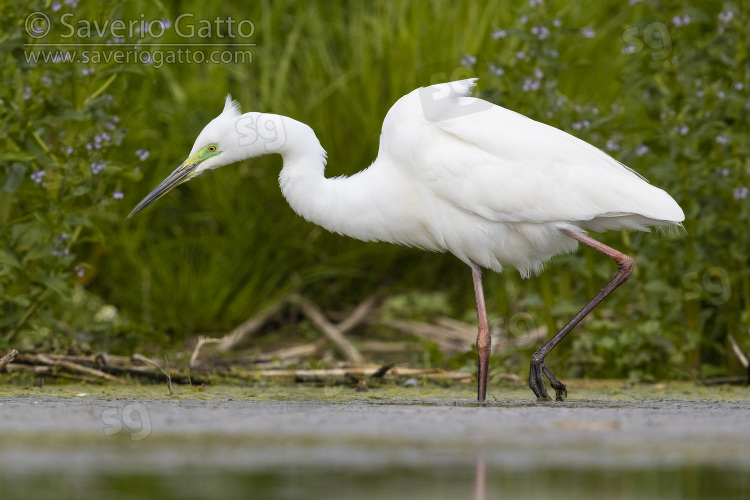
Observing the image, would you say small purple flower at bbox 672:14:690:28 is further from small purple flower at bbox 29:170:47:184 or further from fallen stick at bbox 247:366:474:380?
small purple flower at bbox 29:170:47:184

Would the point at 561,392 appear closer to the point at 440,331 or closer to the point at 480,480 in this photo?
the point at 480,480

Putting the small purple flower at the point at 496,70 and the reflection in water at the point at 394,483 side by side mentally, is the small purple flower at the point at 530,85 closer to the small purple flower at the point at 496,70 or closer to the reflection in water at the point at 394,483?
the small purple flower at the point at 496,70

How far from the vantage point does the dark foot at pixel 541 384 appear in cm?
490

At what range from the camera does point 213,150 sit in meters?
5.39

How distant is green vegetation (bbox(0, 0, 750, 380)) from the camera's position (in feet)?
17.6

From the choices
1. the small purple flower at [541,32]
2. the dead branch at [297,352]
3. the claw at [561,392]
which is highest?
the small purple flower at [541,32]

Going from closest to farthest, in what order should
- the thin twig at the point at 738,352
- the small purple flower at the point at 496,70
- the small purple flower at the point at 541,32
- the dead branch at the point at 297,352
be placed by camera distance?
the thin twig at the point at 738,352, the small purple flower at the point at 541,32, the small purple flower at the point at 496,70, the dead branch at the point at 297,352

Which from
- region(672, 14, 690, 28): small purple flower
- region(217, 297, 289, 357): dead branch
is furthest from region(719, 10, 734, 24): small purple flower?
region(217, 297, 289, 357): dead branch

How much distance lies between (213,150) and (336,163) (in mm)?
2309

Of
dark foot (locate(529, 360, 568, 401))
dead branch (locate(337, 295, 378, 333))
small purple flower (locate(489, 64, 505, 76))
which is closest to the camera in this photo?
dark foot (locate(529, 360, 568, 401))

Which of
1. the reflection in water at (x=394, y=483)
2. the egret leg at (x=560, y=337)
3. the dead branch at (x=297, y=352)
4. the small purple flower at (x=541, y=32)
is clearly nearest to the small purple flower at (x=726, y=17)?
the small purple flower at (x=541, y=32)

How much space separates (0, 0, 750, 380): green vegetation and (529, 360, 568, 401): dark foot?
34.0 inches

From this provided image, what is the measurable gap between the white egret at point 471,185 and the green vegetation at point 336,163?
61 cm

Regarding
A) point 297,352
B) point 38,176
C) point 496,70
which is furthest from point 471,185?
point 297,352
